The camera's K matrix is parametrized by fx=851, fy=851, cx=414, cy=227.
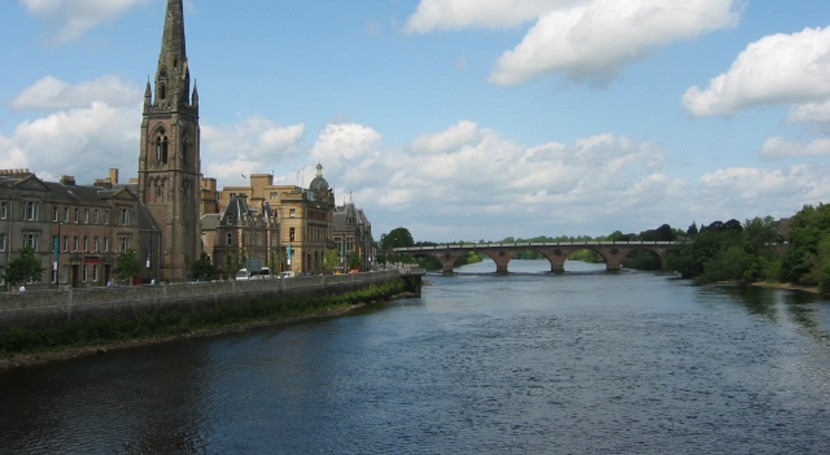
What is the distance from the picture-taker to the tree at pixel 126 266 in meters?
76.4

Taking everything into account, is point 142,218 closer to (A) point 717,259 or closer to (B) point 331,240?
(B) point 331,240

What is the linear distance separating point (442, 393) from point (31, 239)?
43.4m

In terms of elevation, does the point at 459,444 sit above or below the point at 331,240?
below

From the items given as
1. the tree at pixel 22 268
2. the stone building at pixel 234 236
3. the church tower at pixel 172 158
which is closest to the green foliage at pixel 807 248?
the stone building at pixel 234 236

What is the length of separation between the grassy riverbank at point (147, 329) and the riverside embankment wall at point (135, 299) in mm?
555

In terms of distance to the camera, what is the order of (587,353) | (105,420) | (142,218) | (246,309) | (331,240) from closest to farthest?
(105,420), (587,353), (246,309), (142,218), (331,240)

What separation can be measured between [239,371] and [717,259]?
390 feet

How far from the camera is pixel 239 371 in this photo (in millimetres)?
45719

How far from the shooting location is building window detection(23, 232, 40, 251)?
67750mm

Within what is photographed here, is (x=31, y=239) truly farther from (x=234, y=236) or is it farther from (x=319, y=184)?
(x=319, y=184)

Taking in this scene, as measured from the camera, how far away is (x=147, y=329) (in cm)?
5662

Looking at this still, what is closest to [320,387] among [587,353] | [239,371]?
[239,371]

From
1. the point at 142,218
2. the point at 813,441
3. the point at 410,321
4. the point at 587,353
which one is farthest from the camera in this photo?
the point at 142,218

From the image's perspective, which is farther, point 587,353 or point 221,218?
point 221,218
